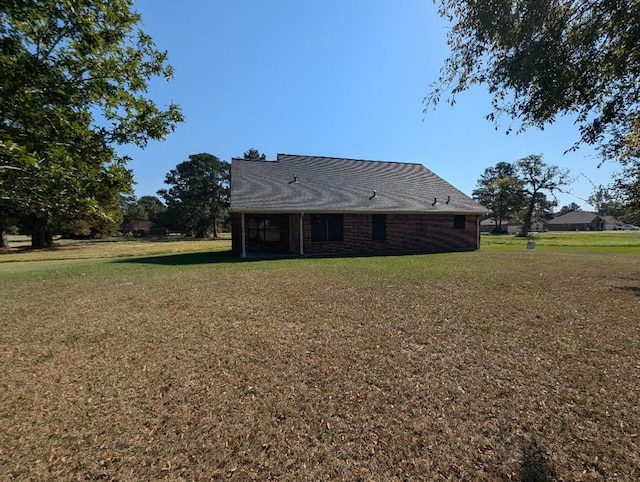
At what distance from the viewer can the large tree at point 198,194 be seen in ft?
165

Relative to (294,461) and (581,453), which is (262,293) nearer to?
(294,461)

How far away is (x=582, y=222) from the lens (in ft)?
270

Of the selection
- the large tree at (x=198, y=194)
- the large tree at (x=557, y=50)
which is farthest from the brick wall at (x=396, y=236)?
the large tree at (x=198, y=194)

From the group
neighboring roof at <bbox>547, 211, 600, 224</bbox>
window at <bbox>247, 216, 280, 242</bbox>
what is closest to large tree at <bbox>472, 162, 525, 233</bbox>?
neighboring roof at <bbox>547, 211, 600, 224</bbox>

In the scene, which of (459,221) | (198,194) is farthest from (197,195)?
(459,221)

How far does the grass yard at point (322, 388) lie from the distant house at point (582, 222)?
97.9m

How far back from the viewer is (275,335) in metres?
4.83

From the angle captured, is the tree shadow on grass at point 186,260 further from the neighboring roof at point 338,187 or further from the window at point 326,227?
the window at point 326,227

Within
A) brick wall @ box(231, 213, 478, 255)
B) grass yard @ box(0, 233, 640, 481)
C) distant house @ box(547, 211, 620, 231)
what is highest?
distant house @ box(547, 211, 620, 231)

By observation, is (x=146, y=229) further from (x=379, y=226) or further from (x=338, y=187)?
(x=379, y=226)

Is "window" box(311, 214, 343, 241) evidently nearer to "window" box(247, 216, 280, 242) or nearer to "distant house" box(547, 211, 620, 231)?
"window" box(247, 216, 280, 242)

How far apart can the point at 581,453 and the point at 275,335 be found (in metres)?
3.63

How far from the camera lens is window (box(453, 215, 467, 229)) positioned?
1839cm

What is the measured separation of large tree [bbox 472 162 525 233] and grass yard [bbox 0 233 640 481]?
180 ft
